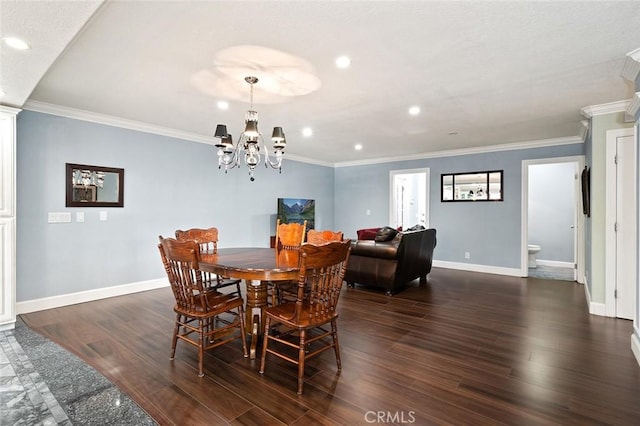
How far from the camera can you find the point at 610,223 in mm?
3605

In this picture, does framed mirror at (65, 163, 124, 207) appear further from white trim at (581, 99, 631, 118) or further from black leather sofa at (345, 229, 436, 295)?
white trim at (581, 99, 631, 118)

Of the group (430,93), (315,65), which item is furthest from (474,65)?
(315,65)

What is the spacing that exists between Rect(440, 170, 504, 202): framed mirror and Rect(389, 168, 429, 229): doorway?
1.47 ft

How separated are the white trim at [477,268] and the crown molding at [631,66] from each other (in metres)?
3.92

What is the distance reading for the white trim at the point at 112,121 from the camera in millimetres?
3807

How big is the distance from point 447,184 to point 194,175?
5.03m

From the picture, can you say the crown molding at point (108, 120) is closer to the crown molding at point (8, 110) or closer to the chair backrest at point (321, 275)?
the crown molding at point (8, 110)

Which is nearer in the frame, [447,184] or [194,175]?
[194,175]

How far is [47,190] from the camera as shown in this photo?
152 inches

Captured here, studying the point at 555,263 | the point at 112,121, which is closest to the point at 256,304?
the point at 112,121

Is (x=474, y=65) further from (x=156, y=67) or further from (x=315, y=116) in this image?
(x=156, y=67)

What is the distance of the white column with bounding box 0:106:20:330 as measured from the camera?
3.15m

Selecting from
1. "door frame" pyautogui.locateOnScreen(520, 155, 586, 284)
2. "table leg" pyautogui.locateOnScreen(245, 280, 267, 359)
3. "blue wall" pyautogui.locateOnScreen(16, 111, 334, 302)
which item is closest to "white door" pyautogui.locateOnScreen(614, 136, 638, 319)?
"door frame" pyautogui.locateOnScreen(520, 155, 586, 284)

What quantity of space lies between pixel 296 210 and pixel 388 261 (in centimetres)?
305
